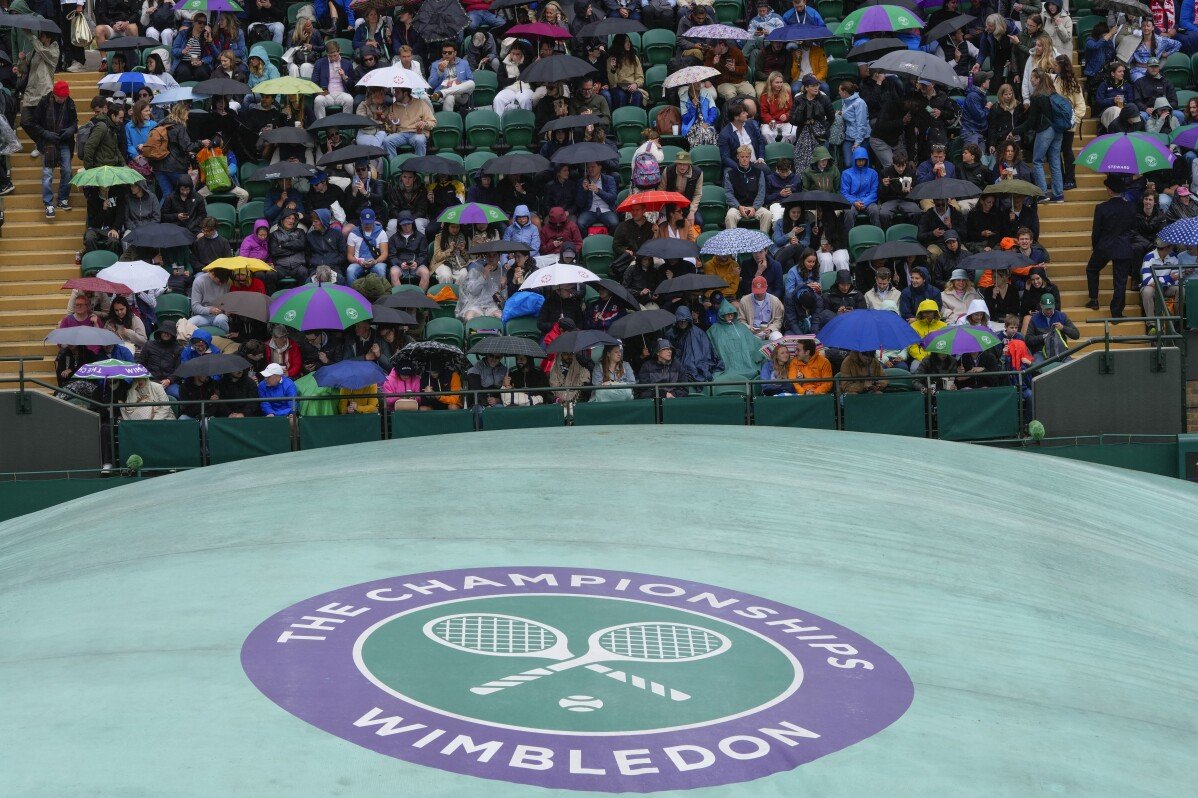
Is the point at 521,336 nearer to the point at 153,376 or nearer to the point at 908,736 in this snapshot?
the point at 153,376

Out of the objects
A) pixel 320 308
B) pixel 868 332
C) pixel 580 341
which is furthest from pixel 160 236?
pixel 868 332

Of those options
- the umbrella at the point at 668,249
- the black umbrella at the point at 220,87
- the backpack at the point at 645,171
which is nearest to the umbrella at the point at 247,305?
the black umbrella at the point at 220,87

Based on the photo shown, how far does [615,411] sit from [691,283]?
1.98 m

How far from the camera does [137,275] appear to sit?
788 inches

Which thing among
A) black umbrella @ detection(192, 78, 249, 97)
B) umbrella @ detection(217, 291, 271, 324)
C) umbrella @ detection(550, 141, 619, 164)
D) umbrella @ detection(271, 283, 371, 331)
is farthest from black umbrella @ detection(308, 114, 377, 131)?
umbrella @ detection(271, 283, 371, 331)

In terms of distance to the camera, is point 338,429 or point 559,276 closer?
point 338,429

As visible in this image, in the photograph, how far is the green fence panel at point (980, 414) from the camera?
19125 mm

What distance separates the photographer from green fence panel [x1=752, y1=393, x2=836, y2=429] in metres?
18.9

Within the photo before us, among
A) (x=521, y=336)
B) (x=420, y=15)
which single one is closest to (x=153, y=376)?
(x=521, y=336)

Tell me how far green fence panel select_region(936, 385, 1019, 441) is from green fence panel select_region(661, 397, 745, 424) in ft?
8.34

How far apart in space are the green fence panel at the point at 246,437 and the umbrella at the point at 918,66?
10118 millimetres

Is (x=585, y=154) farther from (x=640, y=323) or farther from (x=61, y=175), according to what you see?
(x=61, y=175)

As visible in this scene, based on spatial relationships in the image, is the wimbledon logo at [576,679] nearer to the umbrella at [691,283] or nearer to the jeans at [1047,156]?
the umbrella at [691,283]

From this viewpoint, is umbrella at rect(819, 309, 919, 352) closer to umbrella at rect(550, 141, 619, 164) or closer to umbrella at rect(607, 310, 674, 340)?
umbrella at rect(607, 310, 674, 340)
